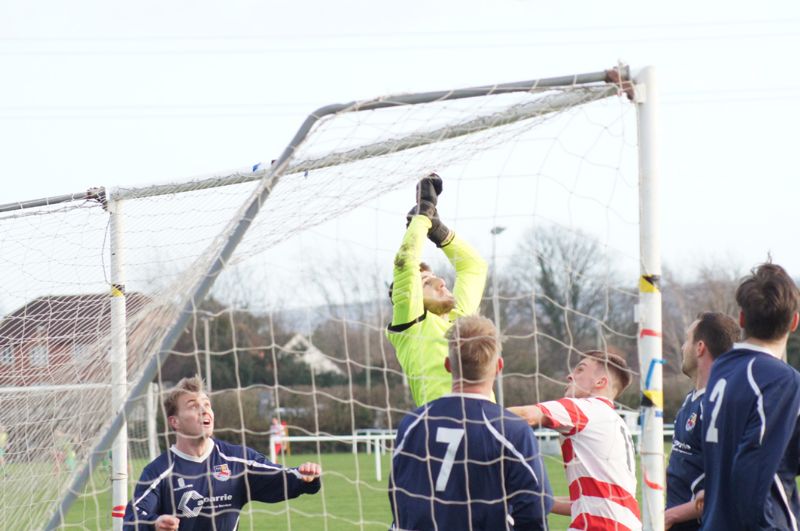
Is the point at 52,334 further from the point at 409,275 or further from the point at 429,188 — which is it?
the point at 429,188

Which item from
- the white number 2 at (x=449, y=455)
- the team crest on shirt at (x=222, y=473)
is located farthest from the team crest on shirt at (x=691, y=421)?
the team crest on shirt at (x=222, y=473)

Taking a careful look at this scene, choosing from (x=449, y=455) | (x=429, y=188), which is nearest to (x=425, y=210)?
(x=429, y=188)

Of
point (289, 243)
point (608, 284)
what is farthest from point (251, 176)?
point (608, 284)

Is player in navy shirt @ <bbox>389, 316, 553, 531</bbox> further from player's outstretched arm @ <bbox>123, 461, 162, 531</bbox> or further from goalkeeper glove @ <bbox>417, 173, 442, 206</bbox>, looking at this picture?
player's outstretched arm @ <bbox>123, 461, 162, 531</bbox>

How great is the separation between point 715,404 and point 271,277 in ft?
8.37

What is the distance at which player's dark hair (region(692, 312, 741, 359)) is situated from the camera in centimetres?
447

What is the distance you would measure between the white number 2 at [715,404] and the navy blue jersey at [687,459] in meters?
0.82

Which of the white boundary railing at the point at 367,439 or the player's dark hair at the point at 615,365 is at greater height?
the player's dark hair at the point at 615,365

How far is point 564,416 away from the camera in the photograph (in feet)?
13.3

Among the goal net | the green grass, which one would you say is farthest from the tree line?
the green grass

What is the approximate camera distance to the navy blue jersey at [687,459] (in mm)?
4547

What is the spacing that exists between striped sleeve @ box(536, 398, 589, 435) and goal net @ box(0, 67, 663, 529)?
1.31ft

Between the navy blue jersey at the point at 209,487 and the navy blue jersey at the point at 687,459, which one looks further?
the navy blue jersey at the point at 209,487

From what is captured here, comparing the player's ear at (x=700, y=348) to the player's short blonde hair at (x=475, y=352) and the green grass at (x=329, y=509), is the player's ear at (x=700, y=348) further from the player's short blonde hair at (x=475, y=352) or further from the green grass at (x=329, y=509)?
the green grass at (x=329, y=509)
